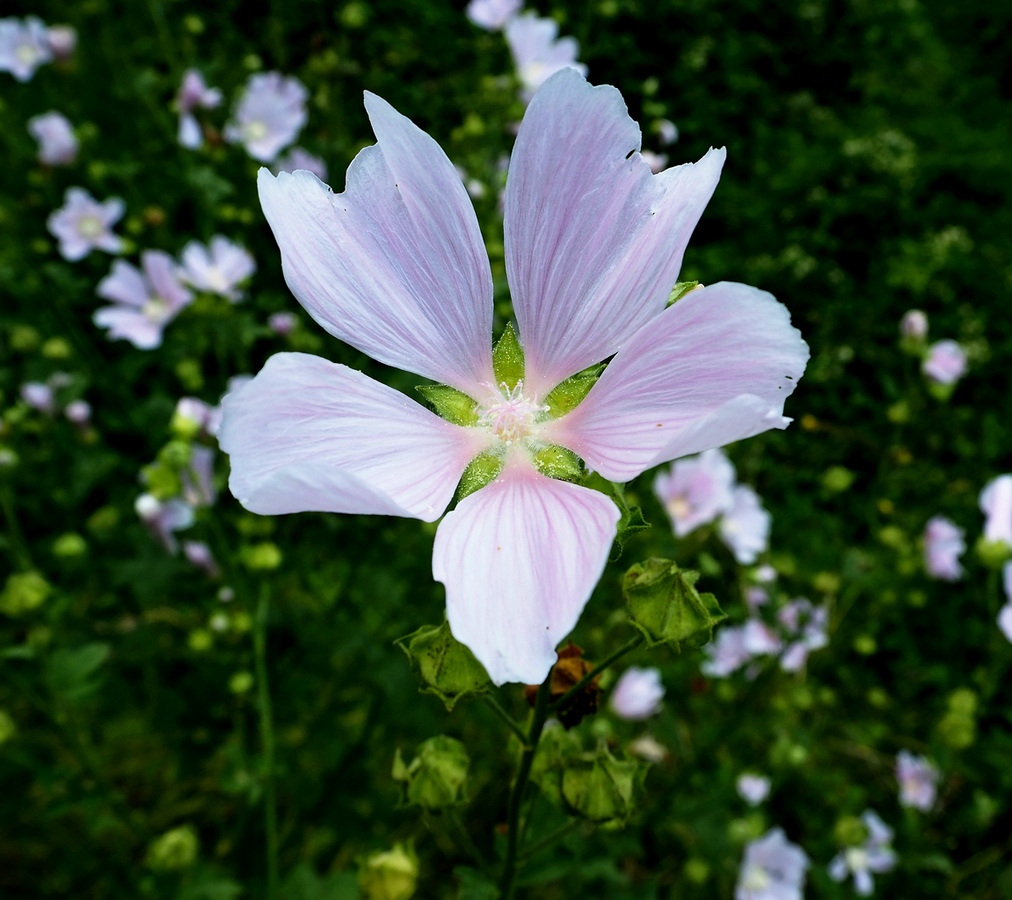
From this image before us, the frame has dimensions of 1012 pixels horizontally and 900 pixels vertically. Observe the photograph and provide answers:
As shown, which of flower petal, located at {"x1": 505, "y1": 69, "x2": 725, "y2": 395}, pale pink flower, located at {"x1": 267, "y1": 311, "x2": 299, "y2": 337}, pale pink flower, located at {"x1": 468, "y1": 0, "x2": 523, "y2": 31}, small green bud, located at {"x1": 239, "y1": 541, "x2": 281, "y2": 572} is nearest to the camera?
flower petal, located at {"x1": 505, "y1": 69, "x2": 725, "y2": 395}

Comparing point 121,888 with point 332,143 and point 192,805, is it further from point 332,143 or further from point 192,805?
point 332,143

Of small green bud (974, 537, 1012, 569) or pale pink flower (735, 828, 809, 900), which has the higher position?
small green bud (974, 537, 1012, 569)

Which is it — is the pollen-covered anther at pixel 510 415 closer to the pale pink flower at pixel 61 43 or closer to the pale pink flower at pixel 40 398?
the pale pink flower at pixel 40 398

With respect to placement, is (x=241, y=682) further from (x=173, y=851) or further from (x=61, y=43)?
(x=61, y=43)

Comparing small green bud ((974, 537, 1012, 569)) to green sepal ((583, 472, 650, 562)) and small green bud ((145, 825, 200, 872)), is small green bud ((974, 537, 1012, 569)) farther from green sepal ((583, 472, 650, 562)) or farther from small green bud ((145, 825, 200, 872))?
small green bud ((145, 825, 200, 872))

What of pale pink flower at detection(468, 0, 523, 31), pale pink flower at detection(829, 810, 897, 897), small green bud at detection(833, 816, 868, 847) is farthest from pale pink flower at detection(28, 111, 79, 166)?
pale pink flower at detection(829, 810, 897, 897)

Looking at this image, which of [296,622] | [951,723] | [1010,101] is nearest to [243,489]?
[296,622]

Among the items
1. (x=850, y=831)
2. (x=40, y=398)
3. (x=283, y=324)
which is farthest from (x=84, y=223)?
(x=850, y=831)
